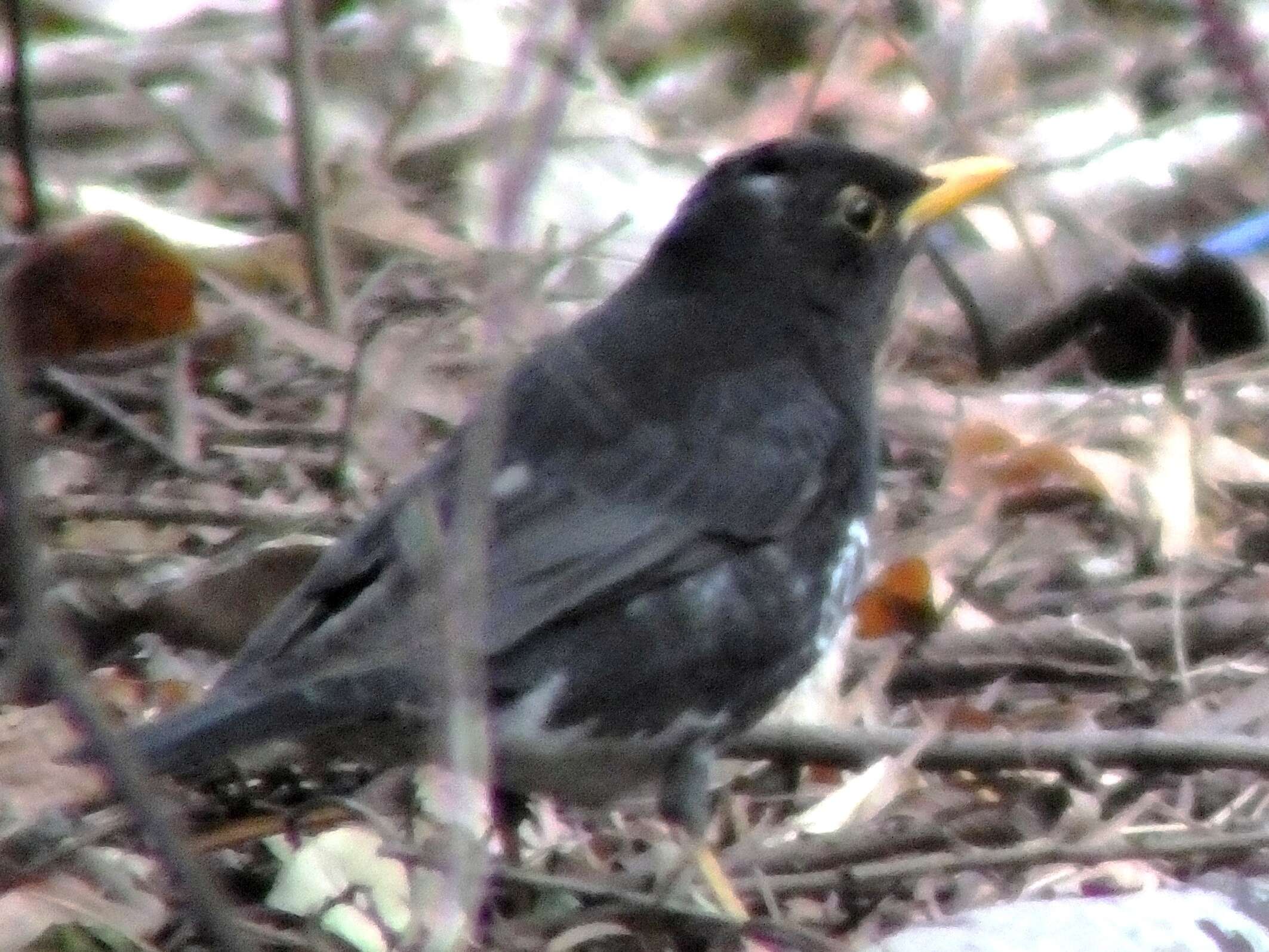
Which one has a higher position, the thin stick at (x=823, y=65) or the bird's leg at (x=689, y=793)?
the thin stick at (x=823, y=65)

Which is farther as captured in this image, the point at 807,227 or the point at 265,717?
the point at 807,227

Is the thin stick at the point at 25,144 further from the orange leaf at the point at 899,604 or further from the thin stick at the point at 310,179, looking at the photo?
the orange leaf at the point at 899,604

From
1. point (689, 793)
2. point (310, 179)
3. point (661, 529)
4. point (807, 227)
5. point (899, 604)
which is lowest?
point (899, 604)

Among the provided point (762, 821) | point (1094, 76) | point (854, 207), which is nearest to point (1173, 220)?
point (1094, 76)

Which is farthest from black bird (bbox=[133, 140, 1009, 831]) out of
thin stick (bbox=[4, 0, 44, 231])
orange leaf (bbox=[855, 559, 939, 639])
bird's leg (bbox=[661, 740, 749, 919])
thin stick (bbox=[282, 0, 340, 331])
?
thin stick (bbox=[4, 0, 44, 231])

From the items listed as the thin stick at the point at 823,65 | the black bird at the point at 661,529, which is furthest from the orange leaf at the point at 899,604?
the thin stick at the point at 823,65

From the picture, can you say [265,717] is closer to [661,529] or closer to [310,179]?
[661,529]

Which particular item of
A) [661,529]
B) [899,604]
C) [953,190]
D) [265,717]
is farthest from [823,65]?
[265,717]
